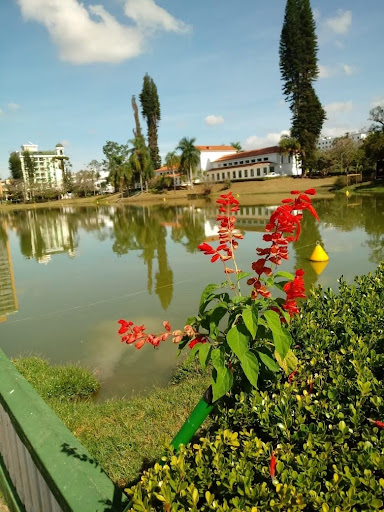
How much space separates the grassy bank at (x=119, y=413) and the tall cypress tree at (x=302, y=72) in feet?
143

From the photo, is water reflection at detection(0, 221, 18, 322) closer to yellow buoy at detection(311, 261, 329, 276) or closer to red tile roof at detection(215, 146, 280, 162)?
yellow buoy at detection(311, 261, 329, 276)

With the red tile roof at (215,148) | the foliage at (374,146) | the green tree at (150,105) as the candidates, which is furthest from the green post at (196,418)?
the red tile roof at (215,148)

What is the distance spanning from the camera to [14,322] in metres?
6.36

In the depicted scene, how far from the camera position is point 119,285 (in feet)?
27.0

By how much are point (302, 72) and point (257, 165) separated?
1543cm

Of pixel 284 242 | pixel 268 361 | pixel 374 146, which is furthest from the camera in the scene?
pixel 374 146

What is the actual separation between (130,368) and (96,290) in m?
3.86

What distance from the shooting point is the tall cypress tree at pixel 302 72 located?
3950cm

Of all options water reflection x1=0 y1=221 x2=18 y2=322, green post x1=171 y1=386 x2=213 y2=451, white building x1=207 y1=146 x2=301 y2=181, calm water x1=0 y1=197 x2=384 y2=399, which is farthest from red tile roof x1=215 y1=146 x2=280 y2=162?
green post x1=171 y1=386 x2=213 y2=451

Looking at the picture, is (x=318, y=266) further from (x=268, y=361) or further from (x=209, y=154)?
(x=209, y=154)

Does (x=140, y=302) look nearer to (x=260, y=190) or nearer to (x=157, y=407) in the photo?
(x=157, y=407)

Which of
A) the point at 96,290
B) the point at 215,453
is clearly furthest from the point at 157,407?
the point at 96,290

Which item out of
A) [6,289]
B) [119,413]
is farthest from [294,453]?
[6,289]

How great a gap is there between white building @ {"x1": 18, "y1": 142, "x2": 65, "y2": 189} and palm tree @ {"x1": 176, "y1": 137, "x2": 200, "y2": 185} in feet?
108
